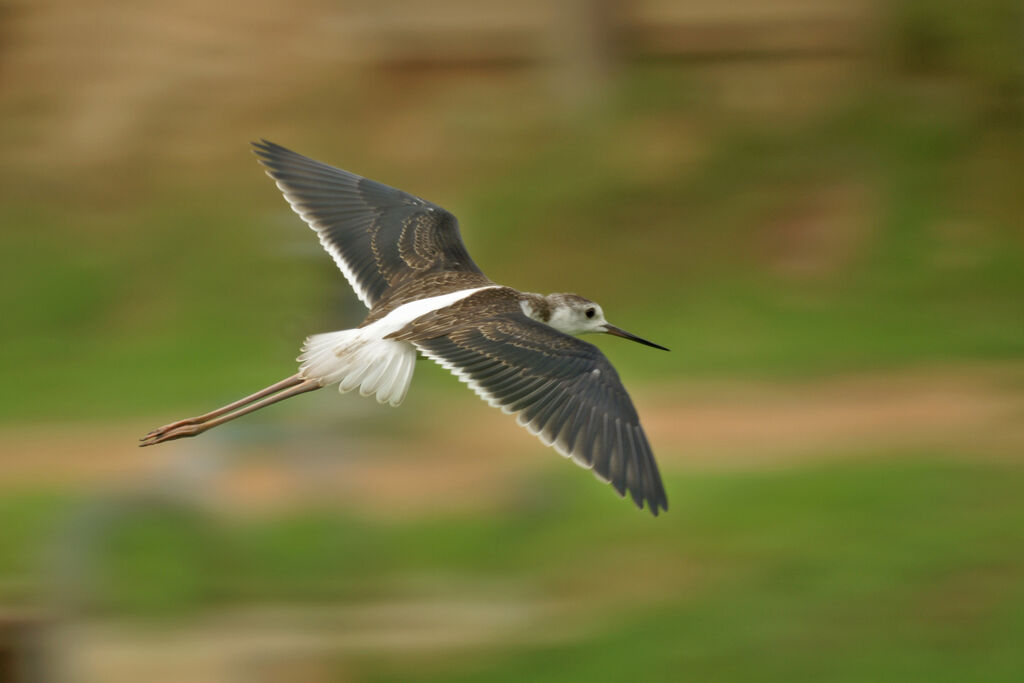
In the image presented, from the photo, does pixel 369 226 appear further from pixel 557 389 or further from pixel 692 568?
pixel 692 568

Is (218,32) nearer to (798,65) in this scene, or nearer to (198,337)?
(198,337)

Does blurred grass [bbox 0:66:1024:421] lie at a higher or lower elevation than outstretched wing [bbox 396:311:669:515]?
higher

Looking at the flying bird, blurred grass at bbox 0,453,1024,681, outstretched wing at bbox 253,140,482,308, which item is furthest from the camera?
blurred grass at bbox 0,453,1024,681

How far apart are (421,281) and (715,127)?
41.1ft

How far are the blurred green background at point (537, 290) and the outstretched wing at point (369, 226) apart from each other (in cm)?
120

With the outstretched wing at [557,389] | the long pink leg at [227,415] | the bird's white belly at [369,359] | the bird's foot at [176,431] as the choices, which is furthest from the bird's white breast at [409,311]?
the bird's foot at [176,431]

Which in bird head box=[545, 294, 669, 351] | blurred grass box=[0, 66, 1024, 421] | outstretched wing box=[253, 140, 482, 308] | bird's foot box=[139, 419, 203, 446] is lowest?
bird's foot box=[139, 419, 203, 446]

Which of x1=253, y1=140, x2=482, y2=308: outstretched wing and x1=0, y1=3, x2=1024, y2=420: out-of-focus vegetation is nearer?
x1=253, y1=140, x2=482, y2=308: outstretched wing

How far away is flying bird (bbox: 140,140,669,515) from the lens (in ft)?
18.8

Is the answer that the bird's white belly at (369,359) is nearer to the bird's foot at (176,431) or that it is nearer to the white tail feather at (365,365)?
the white tail feather at (365,365)

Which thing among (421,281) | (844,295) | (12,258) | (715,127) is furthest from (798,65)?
(421,281)

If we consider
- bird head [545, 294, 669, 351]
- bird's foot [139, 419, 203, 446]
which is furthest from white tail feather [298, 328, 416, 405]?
bird head [545, 294, 669, 351]

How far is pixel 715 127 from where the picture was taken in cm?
1881

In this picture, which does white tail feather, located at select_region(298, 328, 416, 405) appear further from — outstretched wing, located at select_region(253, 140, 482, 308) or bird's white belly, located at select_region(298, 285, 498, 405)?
outstretched wing, located at select_region(253, 140, 482, 308)
